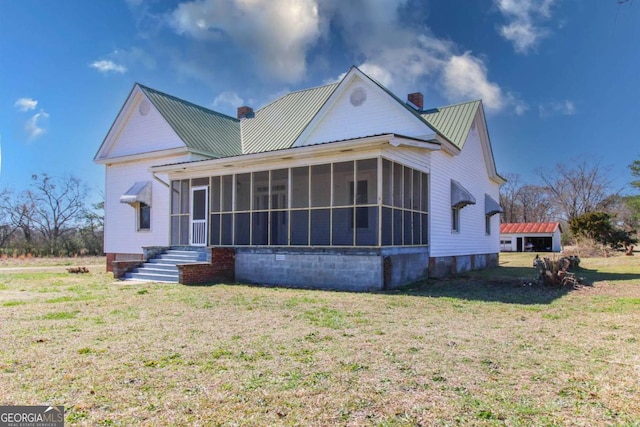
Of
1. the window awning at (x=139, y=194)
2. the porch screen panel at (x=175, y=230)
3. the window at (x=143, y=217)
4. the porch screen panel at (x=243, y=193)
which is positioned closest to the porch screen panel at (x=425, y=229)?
the porch screen panel at (x=243, y=193)

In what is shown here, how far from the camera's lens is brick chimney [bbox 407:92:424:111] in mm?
19984

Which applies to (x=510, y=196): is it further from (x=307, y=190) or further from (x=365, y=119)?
(x=307, y=190)

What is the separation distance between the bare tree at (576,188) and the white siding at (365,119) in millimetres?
44493

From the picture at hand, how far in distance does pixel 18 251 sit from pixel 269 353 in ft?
110

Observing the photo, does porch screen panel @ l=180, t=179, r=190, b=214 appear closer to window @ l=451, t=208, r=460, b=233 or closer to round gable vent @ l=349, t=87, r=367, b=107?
round gable vent @ l=349, t=87, r=367, b=107

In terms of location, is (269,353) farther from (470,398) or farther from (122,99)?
(122,99)

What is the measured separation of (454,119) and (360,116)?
4.12 m

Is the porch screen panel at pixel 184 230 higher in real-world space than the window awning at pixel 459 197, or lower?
lower

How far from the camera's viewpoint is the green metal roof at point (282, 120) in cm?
1975

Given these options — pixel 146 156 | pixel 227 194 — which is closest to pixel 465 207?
pixel 227 194

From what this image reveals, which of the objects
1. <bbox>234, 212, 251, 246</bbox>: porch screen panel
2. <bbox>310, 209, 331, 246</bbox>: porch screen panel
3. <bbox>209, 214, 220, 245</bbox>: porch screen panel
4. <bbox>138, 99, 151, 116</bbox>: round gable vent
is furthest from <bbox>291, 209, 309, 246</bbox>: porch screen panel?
<bbox>138, 99, 151, 116</bbox>: round gable vent

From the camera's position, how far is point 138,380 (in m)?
4.23

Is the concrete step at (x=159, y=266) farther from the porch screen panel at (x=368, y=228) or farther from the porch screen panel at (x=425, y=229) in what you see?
the porch screen panel at (x=425, y=229)

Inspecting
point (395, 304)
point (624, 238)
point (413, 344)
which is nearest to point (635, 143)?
point (624, 238)
